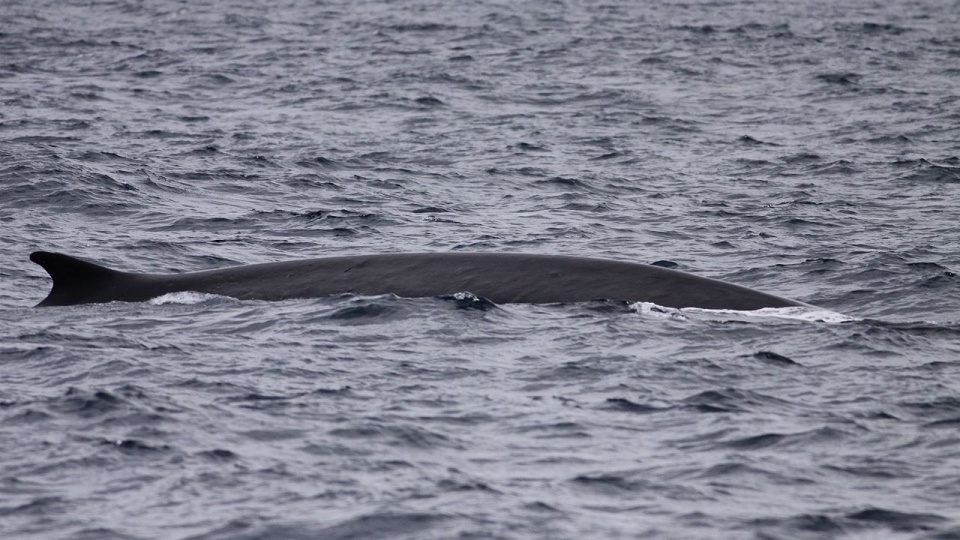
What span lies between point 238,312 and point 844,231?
10.7 meters

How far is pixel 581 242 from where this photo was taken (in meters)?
21.1

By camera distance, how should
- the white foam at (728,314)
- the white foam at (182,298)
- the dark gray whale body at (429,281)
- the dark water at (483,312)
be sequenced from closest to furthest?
the dark water at (483,312) < the white foam at (728,314) < the dark gray whale body at (429,281) < the white foam at (182,298)

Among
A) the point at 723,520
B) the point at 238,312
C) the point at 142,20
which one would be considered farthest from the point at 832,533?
the point at 142,20

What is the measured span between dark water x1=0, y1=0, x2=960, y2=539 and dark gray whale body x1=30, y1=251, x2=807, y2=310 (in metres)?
0.30

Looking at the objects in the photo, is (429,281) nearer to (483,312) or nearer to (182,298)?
(483,312)

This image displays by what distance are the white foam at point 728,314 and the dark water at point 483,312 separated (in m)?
0.06

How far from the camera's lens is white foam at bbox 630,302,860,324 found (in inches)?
571

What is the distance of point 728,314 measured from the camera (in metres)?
14.6

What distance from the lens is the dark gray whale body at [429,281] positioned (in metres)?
14.9

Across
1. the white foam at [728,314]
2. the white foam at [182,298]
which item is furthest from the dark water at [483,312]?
the white foam at [182,298]

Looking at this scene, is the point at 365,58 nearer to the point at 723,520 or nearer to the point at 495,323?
the point at 495,323

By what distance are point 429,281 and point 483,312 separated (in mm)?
847

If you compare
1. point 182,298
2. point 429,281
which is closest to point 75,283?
point 182,298

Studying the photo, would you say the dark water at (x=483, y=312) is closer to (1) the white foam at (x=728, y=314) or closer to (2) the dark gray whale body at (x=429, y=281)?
(1) the white foam at (x=728, y=314)
